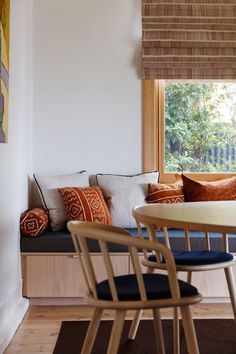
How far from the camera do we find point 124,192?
419cm

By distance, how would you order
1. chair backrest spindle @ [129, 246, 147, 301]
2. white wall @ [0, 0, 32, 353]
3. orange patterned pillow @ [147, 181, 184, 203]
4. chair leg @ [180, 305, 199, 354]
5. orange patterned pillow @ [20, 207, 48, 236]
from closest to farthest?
chair backrest spindle @ [129, 246, 147, 301], chair leg @ [180, 305, 199, 354], white wall @ [0, 0, 32, 353], orange patterned pillow @ [20, 207, 48, 236], orange patterned pillow @ [147, 181, 184, 203]

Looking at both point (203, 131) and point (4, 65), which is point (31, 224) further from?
point (203, 131)

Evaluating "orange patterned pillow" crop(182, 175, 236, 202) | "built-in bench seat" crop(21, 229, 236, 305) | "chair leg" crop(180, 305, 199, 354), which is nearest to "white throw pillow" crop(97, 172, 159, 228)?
"orange patterned pillow" crop(182, 175, 236, 202)

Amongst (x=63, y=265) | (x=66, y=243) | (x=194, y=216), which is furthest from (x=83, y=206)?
(x=194, y=216)

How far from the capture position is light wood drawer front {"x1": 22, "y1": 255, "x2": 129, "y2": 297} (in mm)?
3729

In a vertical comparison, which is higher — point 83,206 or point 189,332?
point 83,206

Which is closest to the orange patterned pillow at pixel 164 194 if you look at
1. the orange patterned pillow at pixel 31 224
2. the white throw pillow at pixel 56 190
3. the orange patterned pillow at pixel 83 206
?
the orange patterned pillow at pixel 83 206

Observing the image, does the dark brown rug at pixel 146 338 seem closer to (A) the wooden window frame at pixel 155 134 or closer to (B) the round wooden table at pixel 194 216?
(B) the round wooden table at pixel 194 216

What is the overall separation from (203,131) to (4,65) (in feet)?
6.76

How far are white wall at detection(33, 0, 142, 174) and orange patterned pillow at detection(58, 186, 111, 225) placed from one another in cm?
52

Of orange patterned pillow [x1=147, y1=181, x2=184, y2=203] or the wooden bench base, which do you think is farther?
orange patterned pillow [x1=147, y1=181, x2=184, y2=203]

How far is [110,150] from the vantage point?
4.46 m

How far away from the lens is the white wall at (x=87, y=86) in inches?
174

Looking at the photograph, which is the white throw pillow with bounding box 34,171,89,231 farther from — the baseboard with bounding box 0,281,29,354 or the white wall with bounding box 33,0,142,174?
the baseboard with bounding box 0,281,29,354
